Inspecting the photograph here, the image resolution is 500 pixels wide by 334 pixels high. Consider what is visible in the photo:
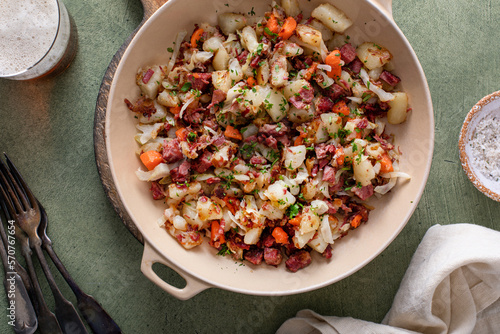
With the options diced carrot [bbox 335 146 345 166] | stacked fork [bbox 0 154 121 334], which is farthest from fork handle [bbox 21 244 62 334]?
diced carrot [bbox 335 146 345 166]

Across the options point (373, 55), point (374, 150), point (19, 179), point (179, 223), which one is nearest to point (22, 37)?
point (19, 179)

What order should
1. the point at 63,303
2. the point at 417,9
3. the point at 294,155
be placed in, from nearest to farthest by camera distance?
the point at 294,155 < the point at 63,303 < the point at 417,9

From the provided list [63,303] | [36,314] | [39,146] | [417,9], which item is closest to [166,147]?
[39,146]

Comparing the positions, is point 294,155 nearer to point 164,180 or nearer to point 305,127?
point 305,127

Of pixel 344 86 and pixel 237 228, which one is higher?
pixel 344 86

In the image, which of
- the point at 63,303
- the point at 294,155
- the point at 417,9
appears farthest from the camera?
the point at 417,9

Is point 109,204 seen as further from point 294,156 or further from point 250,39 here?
point 250,39

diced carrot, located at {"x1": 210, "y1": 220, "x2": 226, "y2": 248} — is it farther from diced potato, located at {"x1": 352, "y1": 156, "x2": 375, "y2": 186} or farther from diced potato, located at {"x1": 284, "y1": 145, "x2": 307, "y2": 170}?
diced potato, located at {"x1": 352, "y1": 156, "x2": 375, "y2": 186}
